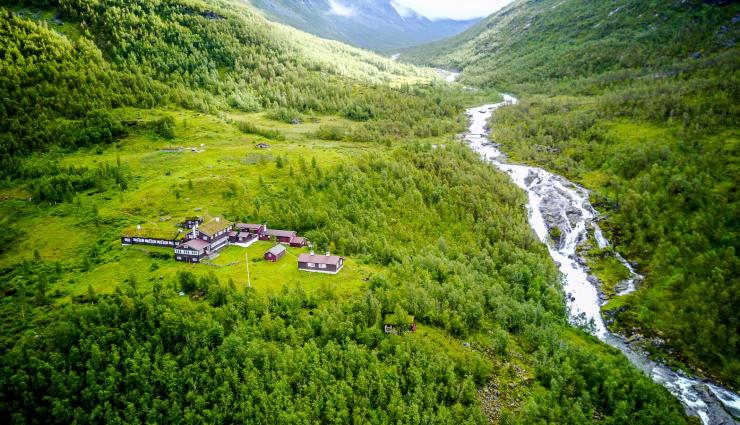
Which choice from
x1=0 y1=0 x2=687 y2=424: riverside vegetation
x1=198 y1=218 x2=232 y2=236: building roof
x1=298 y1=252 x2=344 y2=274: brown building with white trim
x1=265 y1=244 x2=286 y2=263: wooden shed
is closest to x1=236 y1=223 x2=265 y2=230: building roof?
x1=198 y1=218 x2=232 y2=236: building roof

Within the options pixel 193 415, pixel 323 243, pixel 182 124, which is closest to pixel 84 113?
pixel 182 124

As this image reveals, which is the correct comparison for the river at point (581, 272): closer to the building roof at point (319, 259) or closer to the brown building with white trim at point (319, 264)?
the brown building with white trim at point (319, 264)

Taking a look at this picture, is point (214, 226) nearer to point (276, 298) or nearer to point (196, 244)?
point (196, 244)

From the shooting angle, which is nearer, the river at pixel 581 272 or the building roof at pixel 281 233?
the river at pixel 581 272

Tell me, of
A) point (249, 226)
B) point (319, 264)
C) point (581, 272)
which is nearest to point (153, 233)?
point (249, 226)

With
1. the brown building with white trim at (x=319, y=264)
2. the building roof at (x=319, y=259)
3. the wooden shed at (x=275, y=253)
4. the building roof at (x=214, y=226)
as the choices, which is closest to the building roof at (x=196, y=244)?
the building roof at (x=214, y=226)

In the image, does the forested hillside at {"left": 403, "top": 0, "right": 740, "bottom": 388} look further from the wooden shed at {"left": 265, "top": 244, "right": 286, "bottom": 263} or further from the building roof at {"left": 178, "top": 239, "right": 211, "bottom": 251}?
the building roof at {"left": 178, "top": 239, "right": 211, "bottom": 251}
